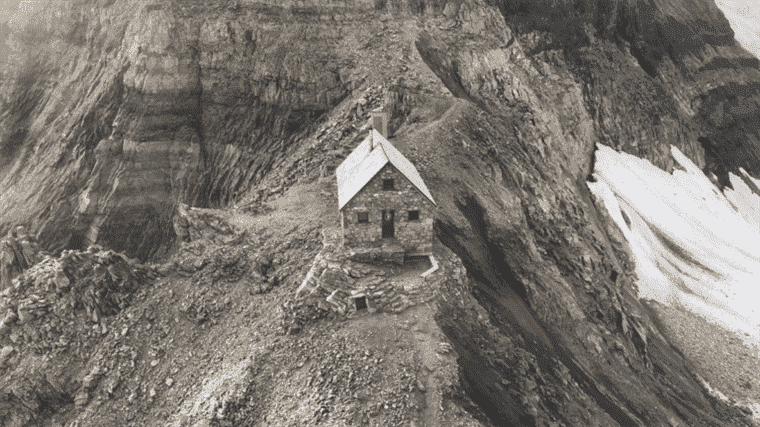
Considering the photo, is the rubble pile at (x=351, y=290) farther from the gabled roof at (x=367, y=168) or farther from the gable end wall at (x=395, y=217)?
the gabled roof at (x=367, y=168)

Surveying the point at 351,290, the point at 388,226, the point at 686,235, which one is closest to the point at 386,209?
the point at 388,226

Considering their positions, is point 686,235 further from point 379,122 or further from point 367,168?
point 367,168

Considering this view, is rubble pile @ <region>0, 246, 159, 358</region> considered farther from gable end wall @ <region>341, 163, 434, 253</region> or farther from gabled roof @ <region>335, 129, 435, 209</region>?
gable end wall @ <region>341, 163, 434, 253</region>

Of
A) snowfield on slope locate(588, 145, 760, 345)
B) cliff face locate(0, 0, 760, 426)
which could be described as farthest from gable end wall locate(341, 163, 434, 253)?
snowfield on slope locate(588, 145, 760, 345)

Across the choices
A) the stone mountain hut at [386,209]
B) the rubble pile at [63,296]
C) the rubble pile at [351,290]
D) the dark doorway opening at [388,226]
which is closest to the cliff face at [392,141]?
the rubble pile at [351,290]

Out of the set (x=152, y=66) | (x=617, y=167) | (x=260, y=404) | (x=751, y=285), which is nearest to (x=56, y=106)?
(x=152, y=66)

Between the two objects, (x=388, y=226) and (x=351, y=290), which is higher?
(x=388, y=226)
